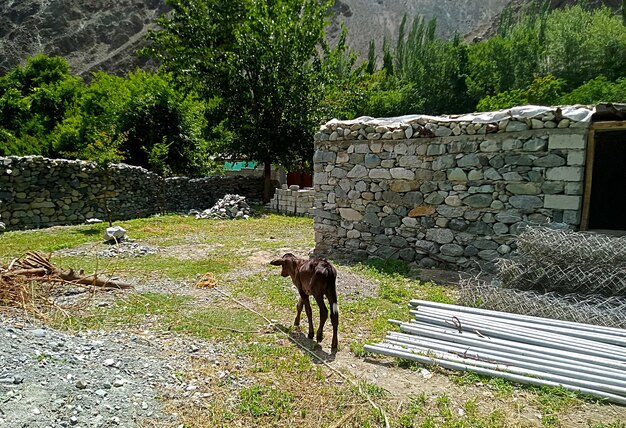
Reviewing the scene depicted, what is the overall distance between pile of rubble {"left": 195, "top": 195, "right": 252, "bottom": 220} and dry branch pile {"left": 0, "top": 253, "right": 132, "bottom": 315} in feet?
28.4

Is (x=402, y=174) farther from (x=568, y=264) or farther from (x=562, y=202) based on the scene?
(x=568, y=264)

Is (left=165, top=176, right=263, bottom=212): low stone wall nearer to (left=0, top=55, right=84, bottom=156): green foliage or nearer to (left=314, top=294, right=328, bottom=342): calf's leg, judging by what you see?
(left=0, top=55, right=84, bottom=156): green foliage

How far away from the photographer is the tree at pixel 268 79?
17.0 metres

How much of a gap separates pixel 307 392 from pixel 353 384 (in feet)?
1.32

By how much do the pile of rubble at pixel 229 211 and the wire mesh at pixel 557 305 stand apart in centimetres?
1075

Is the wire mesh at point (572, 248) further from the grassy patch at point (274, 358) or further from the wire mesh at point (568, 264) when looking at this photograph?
the grassy patch at point (274, 358)

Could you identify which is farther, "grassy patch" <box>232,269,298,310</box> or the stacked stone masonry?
the stacked stone masonry

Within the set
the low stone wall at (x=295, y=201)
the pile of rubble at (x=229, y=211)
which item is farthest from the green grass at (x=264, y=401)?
the low stone wall at (x=295, y=201)

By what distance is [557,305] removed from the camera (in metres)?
4.69

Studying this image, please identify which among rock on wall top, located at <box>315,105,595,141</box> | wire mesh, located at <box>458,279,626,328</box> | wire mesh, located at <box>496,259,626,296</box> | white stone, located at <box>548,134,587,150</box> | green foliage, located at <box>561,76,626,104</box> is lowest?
wire mesh, located at <box>458,279,626,328</box>

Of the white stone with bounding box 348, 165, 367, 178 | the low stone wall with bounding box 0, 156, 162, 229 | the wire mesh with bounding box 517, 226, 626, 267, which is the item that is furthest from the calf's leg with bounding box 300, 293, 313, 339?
the low stone wall with bounding box 0, 156, 162, 229

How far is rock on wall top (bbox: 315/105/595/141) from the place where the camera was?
6.12m

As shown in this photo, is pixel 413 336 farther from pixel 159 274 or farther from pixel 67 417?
pixel 159 274

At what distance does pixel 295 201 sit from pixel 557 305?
1229 centimetres
